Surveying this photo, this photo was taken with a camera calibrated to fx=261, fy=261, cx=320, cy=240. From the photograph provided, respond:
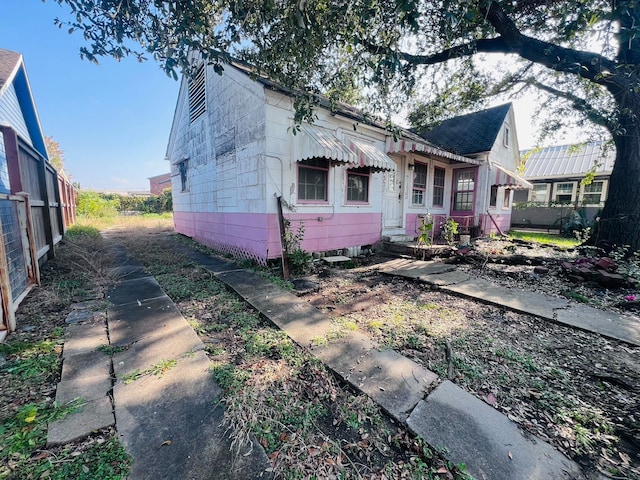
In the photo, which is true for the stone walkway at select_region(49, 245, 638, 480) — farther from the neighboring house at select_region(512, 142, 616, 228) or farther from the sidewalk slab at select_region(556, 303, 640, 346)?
the neighboring house at select_region(512, 142, 616, 228)

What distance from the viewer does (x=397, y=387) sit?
2.24 m

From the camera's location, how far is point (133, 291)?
453 cm

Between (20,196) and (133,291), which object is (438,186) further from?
(20,196)

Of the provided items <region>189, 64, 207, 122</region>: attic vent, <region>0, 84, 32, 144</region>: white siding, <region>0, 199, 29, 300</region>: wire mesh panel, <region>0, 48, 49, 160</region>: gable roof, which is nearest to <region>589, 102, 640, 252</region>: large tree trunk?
<region>189, 64, 207, 122</region>: attic vent

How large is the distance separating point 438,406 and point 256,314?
2.56m

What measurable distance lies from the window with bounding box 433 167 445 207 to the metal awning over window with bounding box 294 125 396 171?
511 cm

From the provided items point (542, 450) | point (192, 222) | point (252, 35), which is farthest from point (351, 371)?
point (192, 222)

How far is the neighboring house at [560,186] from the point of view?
16312mm

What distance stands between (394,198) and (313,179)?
12.3ft

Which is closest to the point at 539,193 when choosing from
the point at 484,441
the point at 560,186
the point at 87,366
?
the point at 560,186

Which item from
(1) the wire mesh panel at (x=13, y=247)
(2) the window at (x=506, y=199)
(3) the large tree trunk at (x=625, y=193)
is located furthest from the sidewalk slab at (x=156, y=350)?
(2) the window at (x=506, y=199)

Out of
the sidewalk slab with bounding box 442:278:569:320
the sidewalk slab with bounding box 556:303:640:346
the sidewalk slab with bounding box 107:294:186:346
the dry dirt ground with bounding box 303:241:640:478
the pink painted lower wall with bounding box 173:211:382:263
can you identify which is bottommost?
the dry dirt ground with bounding box 303:241:640:478

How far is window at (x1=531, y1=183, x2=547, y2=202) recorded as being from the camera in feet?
66.4

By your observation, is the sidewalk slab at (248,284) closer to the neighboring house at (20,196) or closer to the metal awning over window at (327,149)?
the neighboring house at (20,196)
